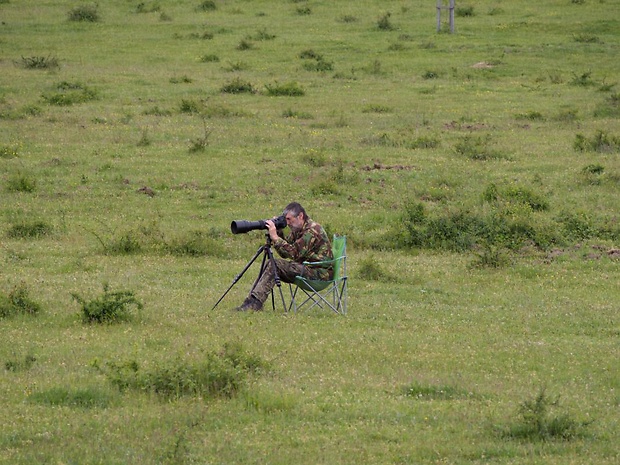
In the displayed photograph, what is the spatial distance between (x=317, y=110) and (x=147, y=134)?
532cm

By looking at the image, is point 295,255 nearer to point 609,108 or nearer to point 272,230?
point 272,230

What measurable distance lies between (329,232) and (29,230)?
15.6ft

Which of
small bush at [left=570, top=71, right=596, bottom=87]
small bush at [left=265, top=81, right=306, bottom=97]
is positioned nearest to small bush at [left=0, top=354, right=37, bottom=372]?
small bush at [left=265, top=81, right=306, bottom=97]

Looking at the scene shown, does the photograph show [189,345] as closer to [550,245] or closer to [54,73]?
[550,245]

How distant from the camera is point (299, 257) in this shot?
12.5 meters

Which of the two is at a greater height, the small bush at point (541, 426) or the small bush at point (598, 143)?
the small bush at point (541, 426)

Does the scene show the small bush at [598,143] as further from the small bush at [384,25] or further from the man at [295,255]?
the small bush at [384,25]

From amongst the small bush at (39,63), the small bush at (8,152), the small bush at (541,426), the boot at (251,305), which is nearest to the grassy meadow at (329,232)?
the small bush at (541,426)

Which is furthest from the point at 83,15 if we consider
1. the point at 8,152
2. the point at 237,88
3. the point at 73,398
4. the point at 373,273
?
the point at 73,398

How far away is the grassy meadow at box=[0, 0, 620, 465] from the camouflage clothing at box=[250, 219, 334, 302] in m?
0.43

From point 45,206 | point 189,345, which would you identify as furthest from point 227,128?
point 189,345

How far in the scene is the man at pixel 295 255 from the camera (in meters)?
12.3

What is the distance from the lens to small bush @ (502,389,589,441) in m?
8.05

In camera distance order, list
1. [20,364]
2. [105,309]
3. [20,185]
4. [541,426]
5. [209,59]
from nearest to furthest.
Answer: [541,426]
[20,364]
[105,309]
[20,185]
[209,59]
